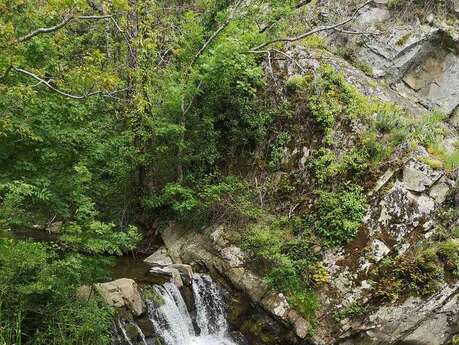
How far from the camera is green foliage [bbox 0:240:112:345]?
17.8ft

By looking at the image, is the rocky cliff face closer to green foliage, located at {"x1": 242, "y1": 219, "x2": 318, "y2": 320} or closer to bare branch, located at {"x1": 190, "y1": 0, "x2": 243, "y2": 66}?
green foliage, located at {"x1": 242, "y1": 219, "x2": 318, "y2": 320}

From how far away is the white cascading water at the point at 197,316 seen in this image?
307 inches

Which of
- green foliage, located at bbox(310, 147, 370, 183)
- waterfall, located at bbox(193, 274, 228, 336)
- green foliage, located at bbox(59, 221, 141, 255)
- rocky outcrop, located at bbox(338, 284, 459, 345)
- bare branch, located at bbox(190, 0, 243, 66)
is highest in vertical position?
bare branch, located at bbox(190, 0, 243, 66)

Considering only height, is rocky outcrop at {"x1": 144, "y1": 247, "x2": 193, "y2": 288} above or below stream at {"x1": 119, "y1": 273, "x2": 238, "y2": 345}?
above

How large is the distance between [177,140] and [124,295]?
13.8ft

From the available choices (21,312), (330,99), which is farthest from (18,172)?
(330,99)

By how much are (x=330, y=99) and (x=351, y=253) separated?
3959mm

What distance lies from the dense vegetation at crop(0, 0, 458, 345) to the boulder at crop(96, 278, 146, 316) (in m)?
0.43

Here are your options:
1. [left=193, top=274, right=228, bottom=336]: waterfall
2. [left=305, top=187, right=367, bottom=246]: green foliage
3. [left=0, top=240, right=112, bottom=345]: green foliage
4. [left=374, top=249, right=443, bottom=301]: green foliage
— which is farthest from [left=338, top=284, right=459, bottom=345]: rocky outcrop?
[left=0, top=240, right=112, bottom=345]: green foliage

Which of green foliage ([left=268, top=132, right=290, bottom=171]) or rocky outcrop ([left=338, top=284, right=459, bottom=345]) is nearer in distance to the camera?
rocky outcrop ([left=338, top=284, right=459, bottom=345])

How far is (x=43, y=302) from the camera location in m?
5.98

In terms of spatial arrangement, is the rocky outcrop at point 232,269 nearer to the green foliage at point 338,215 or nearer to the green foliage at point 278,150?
the green foliage at point 338,215

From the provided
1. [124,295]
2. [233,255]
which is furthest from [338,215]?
[124,295]

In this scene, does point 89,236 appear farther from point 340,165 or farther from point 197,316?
point 340,165
